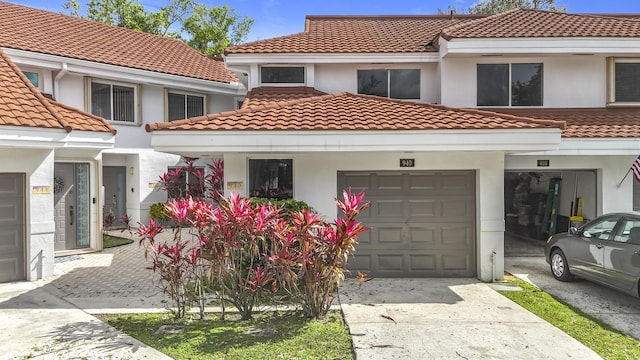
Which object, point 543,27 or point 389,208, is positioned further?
point 543,27

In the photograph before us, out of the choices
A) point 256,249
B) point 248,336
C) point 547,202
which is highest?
point 547,202

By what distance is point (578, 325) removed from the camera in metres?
6.61

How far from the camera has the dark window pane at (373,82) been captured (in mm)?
13281

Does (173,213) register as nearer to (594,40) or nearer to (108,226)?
(108,226)

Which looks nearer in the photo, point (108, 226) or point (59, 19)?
point (108, 226)

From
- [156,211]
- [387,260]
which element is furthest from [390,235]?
[156,211]

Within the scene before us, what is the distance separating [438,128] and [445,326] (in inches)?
136

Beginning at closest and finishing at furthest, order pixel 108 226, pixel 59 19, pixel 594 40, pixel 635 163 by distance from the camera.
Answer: pixel 635 163 → pixel 594 40 → pixel 108 226 → pixel 59 19

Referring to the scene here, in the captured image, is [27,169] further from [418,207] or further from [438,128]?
[438,128]

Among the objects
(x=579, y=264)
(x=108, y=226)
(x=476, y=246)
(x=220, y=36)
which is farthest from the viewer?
(x=220, y=36)

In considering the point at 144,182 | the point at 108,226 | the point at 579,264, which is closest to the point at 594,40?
the point at 579,264

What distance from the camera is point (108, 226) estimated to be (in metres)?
15.5

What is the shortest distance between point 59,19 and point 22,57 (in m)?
5.50

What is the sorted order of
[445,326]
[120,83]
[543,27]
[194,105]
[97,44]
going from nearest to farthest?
[445,326] → [543,27] → [120,83] → [97,44] → [194,105]
